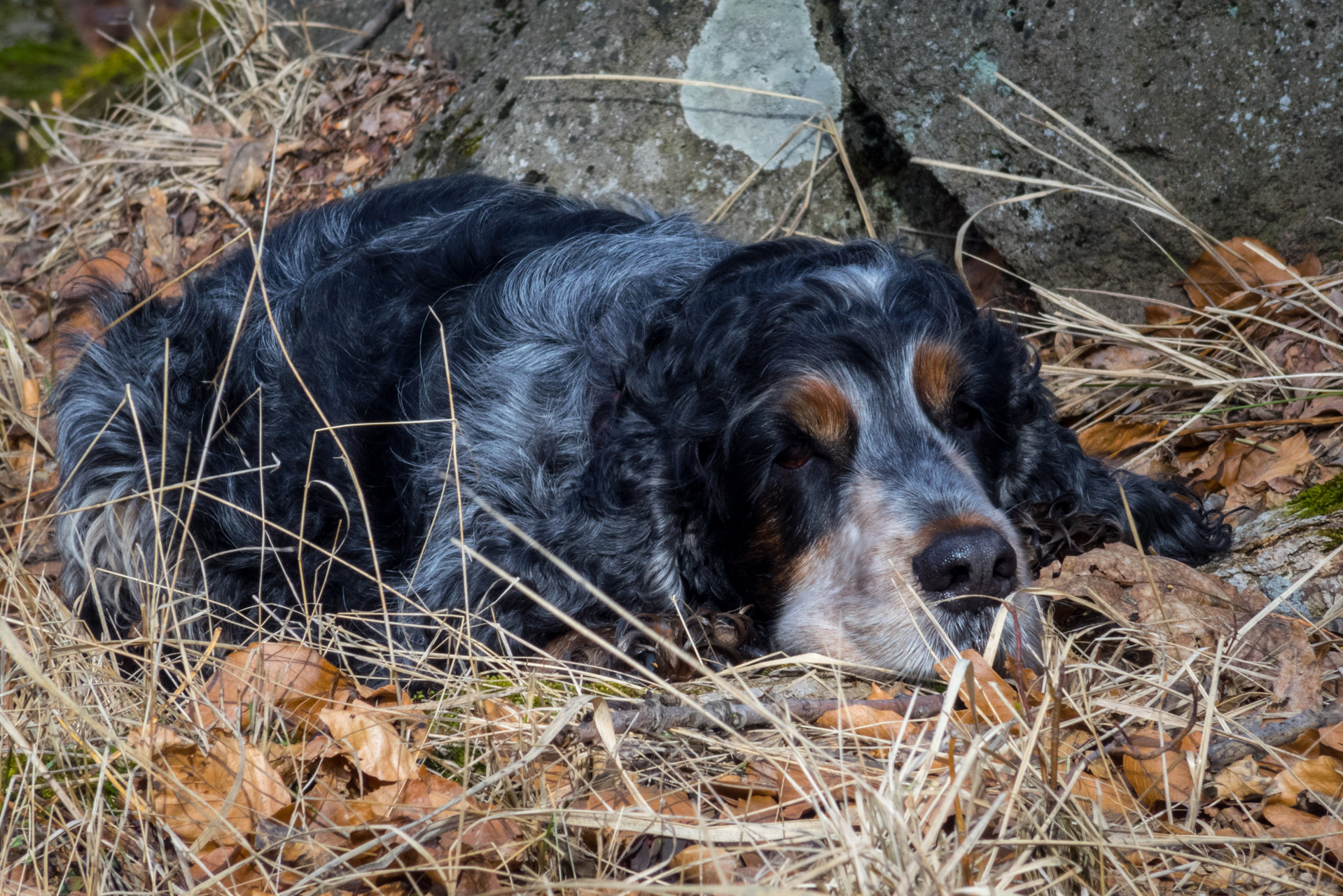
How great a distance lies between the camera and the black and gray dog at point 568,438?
339cm

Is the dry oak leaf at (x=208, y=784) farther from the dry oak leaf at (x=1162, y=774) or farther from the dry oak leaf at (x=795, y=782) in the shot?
the dry oak leaf at (x=1162, y=774)

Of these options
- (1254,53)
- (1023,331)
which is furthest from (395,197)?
(1254,53)

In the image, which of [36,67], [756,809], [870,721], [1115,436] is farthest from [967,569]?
[36,67]

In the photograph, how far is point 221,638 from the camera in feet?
13.6

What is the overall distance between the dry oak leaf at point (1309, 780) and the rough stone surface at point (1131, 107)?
3053 millimetres

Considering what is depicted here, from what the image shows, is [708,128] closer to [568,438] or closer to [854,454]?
[568,438]

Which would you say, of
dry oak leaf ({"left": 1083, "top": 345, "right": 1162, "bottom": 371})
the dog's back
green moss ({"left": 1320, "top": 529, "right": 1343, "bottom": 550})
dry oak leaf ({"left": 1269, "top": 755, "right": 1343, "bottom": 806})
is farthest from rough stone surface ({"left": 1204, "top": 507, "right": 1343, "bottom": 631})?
the dog's back

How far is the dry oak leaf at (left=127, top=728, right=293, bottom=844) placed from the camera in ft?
8.13

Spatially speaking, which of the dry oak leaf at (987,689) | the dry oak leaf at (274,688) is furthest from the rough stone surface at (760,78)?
the dry oak leaf at (274,688)

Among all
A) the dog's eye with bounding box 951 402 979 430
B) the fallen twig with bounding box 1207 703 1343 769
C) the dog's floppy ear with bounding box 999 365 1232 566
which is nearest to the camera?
the fallen twig with bounding box 1207 703 1343 769

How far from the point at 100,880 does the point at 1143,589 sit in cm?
288

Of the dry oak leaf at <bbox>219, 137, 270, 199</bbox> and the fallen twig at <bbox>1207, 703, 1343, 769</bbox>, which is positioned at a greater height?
the fallen twig at <bbox>1207, 703, 1343, 769</bbox>

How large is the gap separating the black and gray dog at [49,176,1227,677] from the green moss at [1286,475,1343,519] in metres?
0.27

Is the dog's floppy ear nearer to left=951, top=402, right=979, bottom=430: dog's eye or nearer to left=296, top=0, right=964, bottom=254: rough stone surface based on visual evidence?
left=951, top=402, right=979, bottom=430: dog's eye
